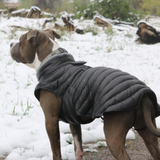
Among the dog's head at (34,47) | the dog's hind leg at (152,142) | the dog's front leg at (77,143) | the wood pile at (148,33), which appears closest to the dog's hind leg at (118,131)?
the dog's hind leg at (152,142)

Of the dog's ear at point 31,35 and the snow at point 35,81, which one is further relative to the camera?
the snow at point 35,81

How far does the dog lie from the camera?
182 cm

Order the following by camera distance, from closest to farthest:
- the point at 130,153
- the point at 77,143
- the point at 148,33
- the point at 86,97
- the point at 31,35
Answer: the point at 86,97 < the point at 31,35 < the point at 77,143 < the point at 130,153 < the point at 148,33

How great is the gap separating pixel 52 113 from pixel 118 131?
72 centimetres

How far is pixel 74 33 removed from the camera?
32.6 ft

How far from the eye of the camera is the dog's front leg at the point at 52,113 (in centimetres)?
219

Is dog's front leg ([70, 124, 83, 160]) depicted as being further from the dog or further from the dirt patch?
the dirt patch

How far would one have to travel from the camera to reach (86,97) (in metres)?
2.02

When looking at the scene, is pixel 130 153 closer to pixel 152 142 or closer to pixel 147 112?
pixel 152 142

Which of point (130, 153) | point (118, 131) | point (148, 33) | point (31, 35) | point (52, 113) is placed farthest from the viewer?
point (148, 33)

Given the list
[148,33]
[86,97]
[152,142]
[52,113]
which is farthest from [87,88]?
[148,33]

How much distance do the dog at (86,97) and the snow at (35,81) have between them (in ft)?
1.94

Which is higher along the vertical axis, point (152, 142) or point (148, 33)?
point (152, 142)

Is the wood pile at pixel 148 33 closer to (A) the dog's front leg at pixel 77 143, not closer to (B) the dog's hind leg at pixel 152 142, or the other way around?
(A) the dog's front leg at pixel 77 143
